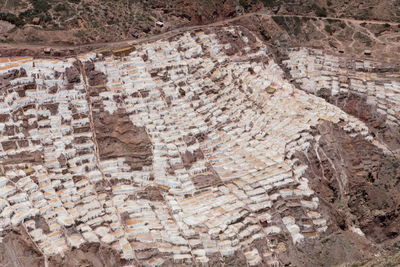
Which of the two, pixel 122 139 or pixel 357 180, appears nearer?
pixel 122 139

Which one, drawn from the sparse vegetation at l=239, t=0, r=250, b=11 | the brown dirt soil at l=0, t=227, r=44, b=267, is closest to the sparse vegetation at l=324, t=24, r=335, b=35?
the sparse vegetation at l=239, t=0, r=250, b=11

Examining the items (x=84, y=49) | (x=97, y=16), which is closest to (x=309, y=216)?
(x=84, y=49)

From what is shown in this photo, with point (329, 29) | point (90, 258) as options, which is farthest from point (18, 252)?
point (329, 29)

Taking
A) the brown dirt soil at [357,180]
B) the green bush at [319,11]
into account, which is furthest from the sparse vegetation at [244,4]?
the brown dirt soil at [357,180]

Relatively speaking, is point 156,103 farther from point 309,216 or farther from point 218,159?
point 309,216

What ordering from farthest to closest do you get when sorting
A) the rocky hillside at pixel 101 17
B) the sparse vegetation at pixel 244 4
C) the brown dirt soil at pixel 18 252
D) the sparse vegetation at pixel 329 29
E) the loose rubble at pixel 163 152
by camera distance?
the sparse vegetation at pixel 329 29 < the sparse vegetation at pixel 244 4 < the rocky hillside at pixel 101 17 < the loose rubble at pixel 163 152 < the brown dirt soil at pixel 18 252

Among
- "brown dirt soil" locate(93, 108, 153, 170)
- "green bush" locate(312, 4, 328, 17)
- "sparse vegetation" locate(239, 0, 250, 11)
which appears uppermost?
"sparse vegetation" locate(239, 0, 250, 11)

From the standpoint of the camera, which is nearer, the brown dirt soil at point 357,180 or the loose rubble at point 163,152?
the loose rubble at point 163,152

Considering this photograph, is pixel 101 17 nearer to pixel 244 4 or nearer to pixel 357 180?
pixel 244 4

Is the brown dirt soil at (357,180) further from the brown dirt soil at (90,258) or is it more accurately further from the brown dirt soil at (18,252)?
the brown dirt soil at (18,252)

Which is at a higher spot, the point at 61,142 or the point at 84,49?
the point at 84,49

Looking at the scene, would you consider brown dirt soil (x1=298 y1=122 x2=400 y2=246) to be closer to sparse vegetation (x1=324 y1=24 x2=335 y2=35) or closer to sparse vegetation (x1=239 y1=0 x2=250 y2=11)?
sparse vegetation (x1=324 y1=24 x2=335 y2=35)
